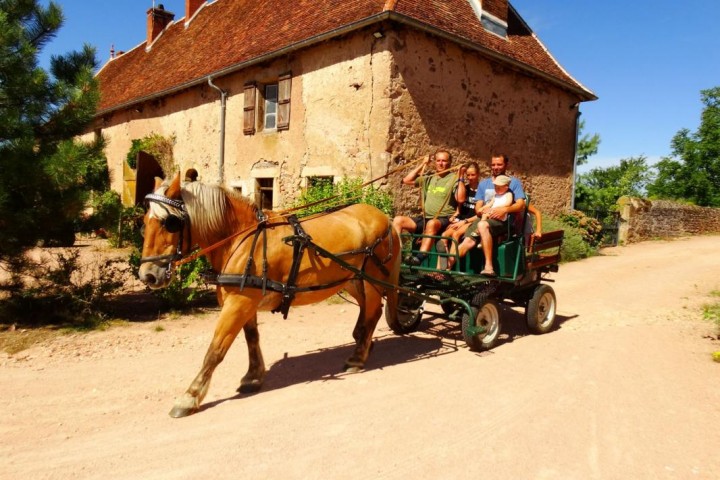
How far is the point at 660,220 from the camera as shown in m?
18.8

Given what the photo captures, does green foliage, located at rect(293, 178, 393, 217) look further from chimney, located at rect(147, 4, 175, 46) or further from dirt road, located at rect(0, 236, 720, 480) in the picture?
chimney, located at rect(147, 4, 175, 46)

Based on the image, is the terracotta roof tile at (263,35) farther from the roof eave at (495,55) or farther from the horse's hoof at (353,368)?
the horse's hoof at (353,368)

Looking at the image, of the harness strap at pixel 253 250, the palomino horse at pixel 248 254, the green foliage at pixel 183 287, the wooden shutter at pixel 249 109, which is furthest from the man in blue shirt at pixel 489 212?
the wooden shutter at pixel 249 109

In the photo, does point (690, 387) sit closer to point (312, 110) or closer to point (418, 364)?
point (418, 364)

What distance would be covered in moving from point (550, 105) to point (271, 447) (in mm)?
12878

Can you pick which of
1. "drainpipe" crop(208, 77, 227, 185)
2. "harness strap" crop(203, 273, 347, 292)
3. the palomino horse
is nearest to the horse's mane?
the palomino horse

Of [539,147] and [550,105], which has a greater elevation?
[550,105]

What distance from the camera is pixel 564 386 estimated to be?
420 cm

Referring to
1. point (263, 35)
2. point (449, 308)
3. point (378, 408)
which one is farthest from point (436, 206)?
point (263, 35)

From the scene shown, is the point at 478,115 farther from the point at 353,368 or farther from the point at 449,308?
the point at 353,368

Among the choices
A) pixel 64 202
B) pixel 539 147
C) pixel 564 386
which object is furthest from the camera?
pixel 539 147

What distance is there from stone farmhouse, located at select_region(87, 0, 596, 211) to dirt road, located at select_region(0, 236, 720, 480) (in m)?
3.89

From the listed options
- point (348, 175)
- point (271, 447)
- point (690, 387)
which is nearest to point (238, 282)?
point (271, 447)

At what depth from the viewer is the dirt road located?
9.48 feet
